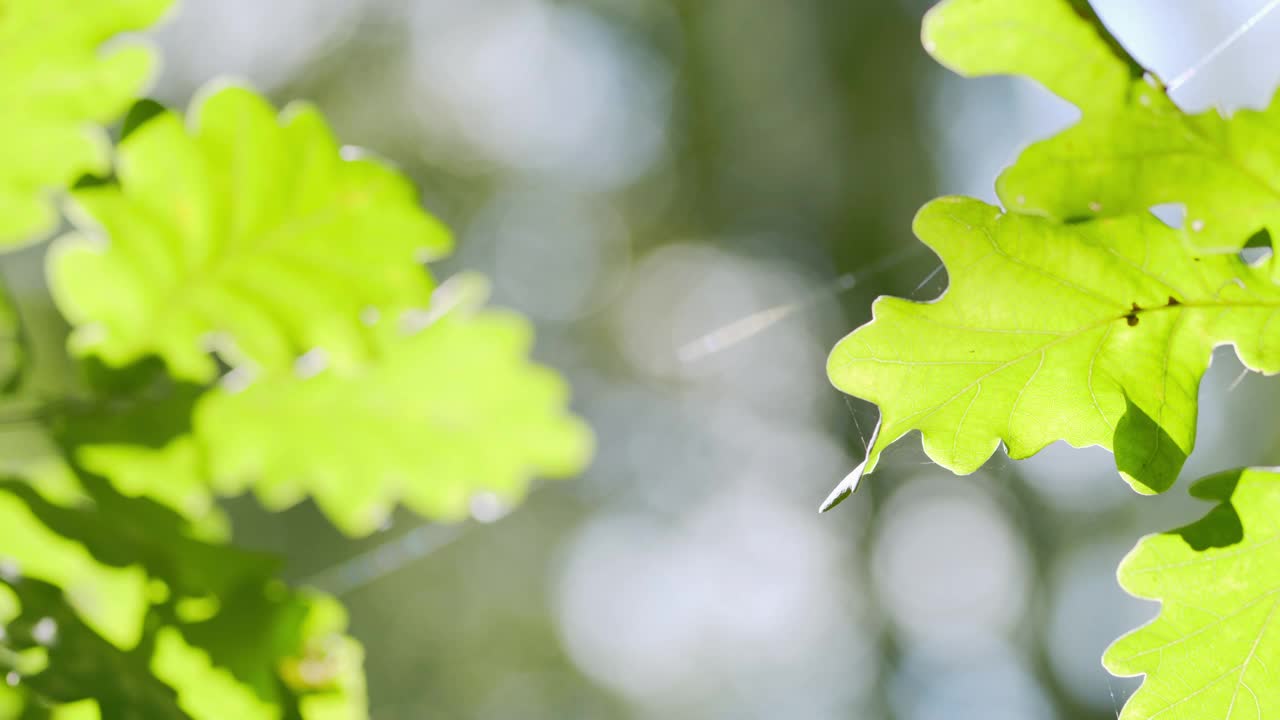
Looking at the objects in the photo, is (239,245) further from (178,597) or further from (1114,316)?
(1114,316)

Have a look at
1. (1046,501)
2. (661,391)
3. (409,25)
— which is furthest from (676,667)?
(409,25)

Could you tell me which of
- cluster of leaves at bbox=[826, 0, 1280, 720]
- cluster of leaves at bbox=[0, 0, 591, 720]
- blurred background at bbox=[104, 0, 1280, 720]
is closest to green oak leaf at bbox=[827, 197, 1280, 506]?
cluster of leaves at bbox=[826, 0, 1280, 720]

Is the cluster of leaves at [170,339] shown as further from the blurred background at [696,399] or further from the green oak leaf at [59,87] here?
the blurred background at [696,399]

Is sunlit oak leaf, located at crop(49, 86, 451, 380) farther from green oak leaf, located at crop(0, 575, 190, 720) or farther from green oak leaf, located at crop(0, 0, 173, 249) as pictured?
green oak leaf, located at crop(0, 575, 190, 720)

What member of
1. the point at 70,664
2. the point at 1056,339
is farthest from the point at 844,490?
the point at 70,664

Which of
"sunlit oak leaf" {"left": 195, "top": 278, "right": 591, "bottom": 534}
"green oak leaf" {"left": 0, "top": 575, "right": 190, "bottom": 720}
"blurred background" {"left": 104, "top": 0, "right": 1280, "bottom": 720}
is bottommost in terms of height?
"blurred background" {"left": 104, "top": 0, "right": 1280, "bottom": 720}

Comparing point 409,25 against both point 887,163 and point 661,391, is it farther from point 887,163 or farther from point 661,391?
point 887,163
